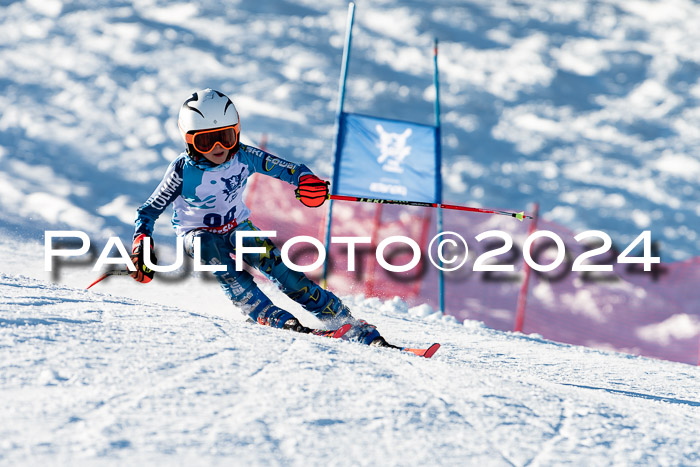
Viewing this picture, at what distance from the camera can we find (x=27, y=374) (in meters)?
2.22

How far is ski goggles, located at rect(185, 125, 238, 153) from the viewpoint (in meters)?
3.55

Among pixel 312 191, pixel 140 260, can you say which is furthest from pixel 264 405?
pixel 312 191

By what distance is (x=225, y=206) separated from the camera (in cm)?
379

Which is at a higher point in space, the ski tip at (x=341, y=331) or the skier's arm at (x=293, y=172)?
the skier's arm at (x=293, y=172)

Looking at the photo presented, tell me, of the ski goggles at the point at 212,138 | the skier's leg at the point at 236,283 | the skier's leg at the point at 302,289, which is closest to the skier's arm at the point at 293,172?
the ski goggles at the point at 212,138

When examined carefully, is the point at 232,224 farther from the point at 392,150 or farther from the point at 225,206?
the point at 392,150

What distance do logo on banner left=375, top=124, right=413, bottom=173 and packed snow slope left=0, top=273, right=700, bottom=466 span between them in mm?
4443

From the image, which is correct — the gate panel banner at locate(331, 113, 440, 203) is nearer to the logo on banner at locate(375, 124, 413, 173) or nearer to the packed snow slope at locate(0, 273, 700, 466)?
the logo on banner at locate(375, 124, 413, 173)

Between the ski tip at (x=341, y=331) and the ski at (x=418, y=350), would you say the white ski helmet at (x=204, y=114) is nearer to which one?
the ski tip at (x=341, y=331)

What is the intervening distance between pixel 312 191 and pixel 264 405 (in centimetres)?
189

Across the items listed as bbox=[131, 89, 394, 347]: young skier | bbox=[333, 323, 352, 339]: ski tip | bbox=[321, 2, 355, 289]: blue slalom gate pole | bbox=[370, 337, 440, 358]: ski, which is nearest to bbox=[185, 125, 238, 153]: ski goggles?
bbox=[131, 89, 394, 347]: young skier

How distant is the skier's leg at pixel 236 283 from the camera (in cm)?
377

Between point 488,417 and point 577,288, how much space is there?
778 cm

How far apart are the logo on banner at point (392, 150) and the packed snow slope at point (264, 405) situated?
14.6 ft
